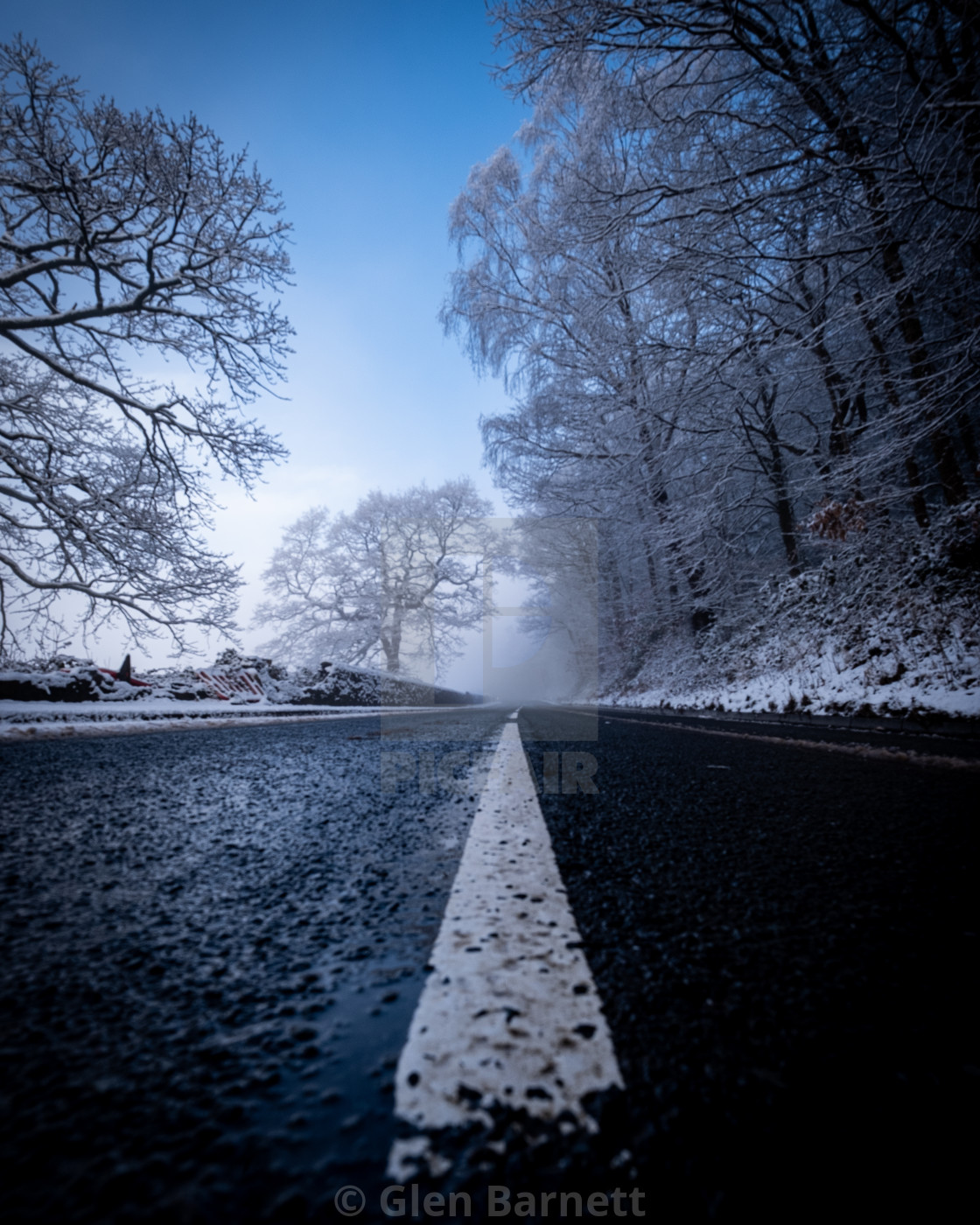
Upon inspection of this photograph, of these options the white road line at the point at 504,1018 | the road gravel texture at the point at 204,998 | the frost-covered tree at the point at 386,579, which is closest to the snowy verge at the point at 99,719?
the road gravel texture at the point at 204,998

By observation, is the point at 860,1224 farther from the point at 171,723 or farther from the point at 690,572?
the point at 690,572

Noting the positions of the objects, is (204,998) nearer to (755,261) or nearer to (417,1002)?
(417,1002)

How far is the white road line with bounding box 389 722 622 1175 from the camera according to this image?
0.51 meters

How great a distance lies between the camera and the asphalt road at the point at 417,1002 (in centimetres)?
44

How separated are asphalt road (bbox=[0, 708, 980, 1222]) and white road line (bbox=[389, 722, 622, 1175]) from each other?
0.03m

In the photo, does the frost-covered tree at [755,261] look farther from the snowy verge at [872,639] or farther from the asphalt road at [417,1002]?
the asphalt road at [417,1002]

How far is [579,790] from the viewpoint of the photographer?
2.16 metres

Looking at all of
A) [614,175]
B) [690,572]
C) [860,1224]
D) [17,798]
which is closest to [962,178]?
[614,175]

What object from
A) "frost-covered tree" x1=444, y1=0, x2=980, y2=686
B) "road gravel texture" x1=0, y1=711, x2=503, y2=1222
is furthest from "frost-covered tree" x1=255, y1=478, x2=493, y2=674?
"road gravel texture" x1=0, y1=711, x2=503, y2=1222

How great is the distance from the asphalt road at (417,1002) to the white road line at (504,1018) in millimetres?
25

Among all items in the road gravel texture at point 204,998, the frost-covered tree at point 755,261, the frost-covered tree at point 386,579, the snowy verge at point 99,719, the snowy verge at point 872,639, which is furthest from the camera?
the frost-covered tree at point 386,579

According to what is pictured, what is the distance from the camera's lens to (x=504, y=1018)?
0.64 m

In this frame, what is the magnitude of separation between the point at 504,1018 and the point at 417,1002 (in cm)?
12

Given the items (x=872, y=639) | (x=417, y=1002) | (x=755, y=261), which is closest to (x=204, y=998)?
(x=417, y=1002)
